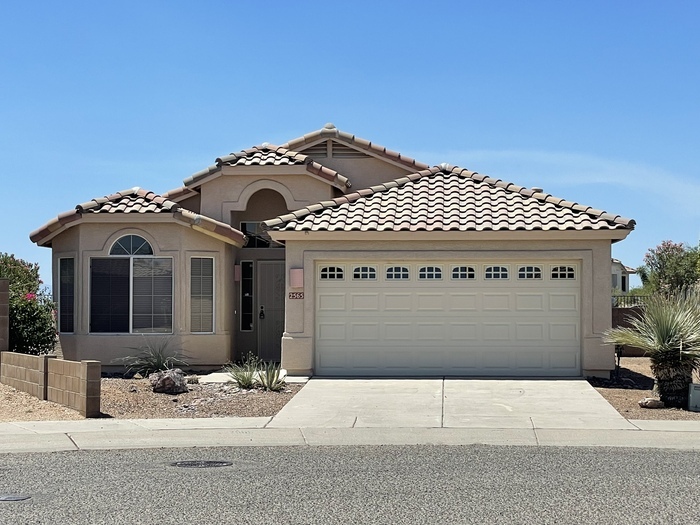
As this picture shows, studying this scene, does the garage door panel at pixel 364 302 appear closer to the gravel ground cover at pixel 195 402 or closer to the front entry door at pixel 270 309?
the gravel ground cover at pixel 195 402

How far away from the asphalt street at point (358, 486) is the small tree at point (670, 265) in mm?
37291

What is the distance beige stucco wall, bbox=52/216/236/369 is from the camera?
2017 centimetres

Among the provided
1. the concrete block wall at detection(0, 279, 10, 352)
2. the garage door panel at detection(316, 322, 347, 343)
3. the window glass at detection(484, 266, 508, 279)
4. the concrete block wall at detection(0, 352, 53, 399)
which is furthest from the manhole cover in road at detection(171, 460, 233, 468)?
the window glass at detection(484, 266, 508, 279)

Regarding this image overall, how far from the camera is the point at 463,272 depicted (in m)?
19.0

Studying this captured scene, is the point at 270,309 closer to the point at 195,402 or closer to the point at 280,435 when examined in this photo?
the point at 195,402

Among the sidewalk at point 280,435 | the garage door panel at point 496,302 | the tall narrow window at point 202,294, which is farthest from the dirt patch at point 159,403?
the garage door panel at point 496,302

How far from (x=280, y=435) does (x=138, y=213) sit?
8762mm

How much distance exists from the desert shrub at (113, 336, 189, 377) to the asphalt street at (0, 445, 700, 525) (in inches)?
318

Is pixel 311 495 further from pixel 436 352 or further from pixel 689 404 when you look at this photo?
pixel 436 352

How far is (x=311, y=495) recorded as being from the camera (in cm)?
867

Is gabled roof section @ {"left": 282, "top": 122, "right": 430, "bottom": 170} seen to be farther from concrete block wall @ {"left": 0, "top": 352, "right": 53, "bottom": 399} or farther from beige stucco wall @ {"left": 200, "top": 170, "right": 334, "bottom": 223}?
concrete block wall @ {"left": 0, "top": 352, "right": 53, "bottom": 399}

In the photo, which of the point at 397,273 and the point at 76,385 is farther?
the point at 397,273

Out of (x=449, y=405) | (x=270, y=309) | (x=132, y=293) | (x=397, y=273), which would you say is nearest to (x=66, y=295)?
(x=132, y=293)

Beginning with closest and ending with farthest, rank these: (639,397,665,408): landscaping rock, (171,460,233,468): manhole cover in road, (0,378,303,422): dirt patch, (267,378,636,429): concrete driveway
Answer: (171,460,233,468): manhole cover in road < (267,378,636,429): concrete driveway < (0,378,303,422): dirt patch < (639,397,665,408): landscaping rock
